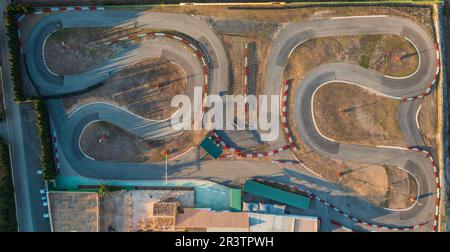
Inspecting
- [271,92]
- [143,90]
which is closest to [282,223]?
[271,92]

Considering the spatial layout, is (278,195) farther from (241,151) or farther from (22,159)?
(22,159)

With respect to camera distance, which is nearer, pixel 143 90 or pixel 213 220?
pixel 213 220

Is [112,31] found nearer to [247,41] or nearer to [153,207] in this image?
[247,41]

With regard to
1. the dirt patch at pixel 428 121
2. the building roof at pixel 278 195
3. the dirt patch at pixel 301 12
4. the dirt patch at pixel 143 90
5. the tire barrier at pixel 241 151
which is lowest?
the building roof at pixel 278 195

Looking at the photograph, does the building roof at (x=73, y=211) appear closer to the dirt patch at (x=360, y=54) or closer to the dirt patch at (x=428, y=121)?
the dirt patch at (x=360, y=54)

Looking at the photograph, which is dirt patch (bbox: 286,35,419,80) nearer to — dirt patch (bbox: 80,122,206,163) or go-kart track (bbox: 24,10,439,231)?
go-kart track (bbox: 24,10,439,231)

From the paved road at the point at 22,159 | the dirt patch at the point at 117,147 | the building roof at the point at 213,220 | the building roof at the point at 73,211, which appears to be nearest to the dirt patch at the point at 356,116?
the building roof at the point at 213,220

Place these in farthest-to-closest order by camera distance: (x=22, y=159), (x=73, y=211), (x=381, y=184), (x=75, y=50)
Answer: (x=75, y=50) < (x=22, y=159) < (x=381, y=184) < (x=73, y=211)
